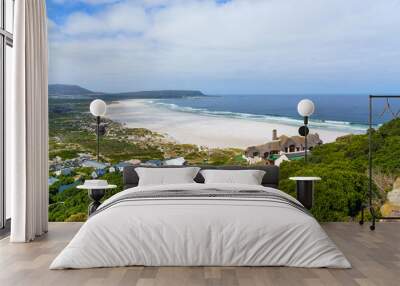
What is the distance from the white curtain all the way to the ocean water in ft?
9.39

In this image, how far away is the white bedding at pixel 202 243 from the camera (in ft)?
15.1

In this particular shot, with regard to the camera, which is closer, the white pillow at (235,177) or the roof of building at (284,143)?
the white pillow at (235,177)

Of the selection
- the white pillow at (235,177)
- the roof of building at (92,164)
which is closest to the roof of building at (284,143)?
the white pillow at (235,177)

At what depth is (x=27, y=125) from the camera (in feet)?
19.5

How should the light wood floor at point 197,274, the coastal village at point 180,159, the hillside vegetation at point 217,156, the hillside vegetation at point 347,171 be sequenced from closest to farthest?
the light wood floor at point 197,274 < the hillside vegetation at point 347,171 < the hillside vegetation at point 217,156 < the coastal village at point 180,159

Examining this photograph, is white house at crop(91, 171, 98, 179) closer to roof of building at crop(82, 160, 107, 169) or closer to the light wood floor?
roof of building at crop(82, 160, 107, 169)

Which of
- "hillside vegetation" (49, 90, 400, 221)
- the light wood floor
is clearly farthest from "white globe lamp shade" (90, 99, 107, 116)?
the light wood floor

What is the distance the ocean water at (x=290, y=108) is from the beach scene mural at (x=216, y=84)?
0.05 feet

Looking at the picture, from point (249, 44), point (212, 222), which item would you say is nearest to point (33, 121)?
point (212, 222)

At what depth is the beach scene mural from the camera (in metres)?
8.63

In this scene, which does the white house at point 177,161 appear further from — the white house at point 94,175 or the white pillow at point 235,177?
the white pillow at point 235,177

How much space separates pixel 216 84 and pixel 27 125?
365 cm

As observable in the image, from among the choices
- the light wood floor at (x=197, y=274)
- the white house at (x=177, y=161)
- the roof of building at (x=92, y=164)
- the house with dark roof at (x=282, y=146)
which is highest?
the house with dark roof at (x=282, y=146)

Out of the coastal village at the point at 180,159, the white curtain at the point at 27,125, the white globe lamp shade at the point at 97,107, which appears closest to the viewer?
the white curtain at the point at 27,125
